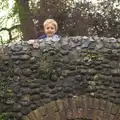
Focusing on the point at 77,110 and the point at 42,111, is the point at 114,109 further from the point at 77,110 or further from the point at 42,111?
the point at 42,111

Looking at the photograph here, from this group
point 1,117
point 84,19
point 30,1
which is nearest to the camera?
point 1,117

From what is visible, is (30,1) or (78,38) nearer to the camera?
(78,38)

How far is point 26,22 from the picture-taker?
38.2 feet

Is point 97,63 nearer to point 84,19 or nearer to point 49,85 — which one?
point 49,85

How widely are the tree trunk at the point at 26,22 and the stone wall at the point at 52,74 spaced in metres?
4.51

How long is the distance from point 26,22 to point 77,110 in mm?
5246

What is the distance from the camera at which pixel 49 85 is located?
7.00m

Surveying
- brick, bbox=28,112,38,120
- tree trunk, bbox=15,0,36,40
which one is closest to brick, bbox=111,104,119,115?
brick, bbox=28,112,38,120

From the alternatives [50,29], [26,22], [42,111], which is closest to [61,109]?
[42,111]

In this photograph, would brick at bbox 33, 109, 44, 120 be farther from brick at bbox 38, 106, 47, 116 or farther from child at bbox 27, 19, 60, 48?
child at bbox 27, 19, 60, 48

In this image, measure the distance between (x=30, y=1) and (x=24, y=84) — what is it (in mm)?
5592

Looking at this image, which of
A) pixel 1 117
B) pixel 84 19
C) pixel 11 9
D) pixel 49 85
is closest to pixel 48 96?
pixel 49 85

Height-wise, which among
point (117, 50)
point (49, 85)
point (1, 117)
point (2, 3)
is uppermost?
point (2, 3)

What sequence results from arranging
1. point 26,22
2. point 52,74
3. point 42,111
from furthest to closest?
1. point 26,22
2. point 52,74
3. point 42,111
